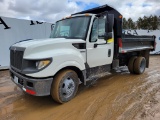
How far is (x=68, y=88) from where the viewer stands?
4.32 meters

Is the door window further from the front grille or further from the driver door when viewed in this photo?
the front grille

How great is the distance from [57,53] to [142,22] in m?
40.3

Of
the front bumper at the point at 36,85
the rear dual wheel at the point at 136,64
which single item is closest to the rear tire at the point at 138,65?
the rear dual wheel at the point at 136,64

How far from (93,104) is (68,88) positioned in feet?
2.43

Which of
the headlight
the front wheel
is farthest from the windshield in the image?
the headlight

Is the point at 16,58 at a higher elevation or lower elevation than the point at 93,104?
higher

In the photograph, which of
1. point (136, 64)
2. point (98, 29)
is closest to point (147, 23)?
point (136, 64)

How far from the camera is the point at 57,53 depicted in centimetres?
394

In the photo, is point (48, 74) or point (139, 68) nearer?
point (48, 74)

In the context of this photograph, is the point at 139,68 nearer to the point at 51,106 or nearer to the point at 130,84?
the point at 130,84

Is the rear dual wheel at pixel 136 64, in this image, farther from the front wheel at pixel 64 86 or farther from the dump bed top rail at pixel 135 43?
the front wheel at pixel 64 86

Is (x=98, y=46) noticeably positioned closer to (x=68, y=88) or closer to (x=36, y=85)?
(x=68, y=88)

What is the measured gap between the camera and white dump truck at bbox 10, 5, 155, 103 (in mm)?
3779

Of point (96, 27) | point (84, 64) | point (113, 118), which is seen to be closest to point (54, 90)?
point (84, 64)
